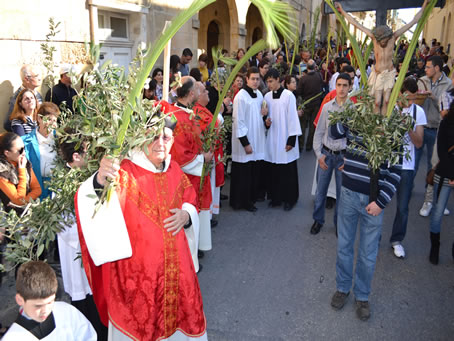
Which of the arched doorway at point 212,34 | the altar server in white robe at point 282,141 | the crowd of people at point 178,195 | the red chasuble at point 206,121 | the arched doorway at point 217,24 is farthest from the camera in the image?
the arched doorway at point 212,34

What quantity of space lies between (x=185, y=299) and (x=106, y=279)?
53 centimetres

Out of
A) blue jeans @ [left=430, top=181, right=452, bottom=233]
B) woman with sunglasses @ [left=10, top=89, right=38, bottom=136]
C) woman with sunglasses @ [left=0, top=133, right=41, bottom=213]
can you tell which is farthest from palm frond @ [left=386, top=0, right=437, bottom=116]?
woman with sunglasses @ [left=10, top=89, right=38, bottom=136]

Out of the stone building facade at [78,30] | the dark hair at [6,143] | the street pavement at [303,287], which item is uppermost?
the stone building facade at [78,30]

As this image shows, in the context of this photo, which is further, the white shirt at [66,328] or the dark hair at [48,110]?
the dark hair at [48,110]

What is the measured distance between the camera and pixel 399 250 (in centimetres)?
472

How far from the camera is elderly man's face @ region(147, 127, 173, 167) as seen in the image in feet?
8.22

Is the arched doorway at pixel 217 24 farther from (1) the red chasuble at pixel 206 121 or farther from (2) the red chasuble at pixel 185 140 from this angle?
(2) the red chasuble at pixel 185 140

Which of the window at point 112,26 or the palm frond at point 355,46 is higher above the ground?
the window at point 112,26

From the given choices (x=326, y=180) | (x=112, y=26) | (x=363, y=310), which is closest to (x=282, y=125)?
(x=326, y=180)

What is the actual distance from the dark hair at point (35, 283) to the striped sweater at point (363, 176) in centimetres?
236

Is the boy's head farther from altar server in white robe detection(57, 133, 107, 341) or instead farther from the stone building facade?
the stone building facade

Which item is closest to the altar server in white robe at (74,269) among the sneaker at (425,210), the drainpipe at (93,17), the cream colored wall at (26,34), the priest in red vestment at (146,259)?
A: the priest in red vestment at (146,259)

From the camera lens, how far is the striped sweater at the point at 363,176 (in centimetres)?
330

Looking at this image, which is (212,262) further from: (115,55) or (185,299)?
(115,55)
